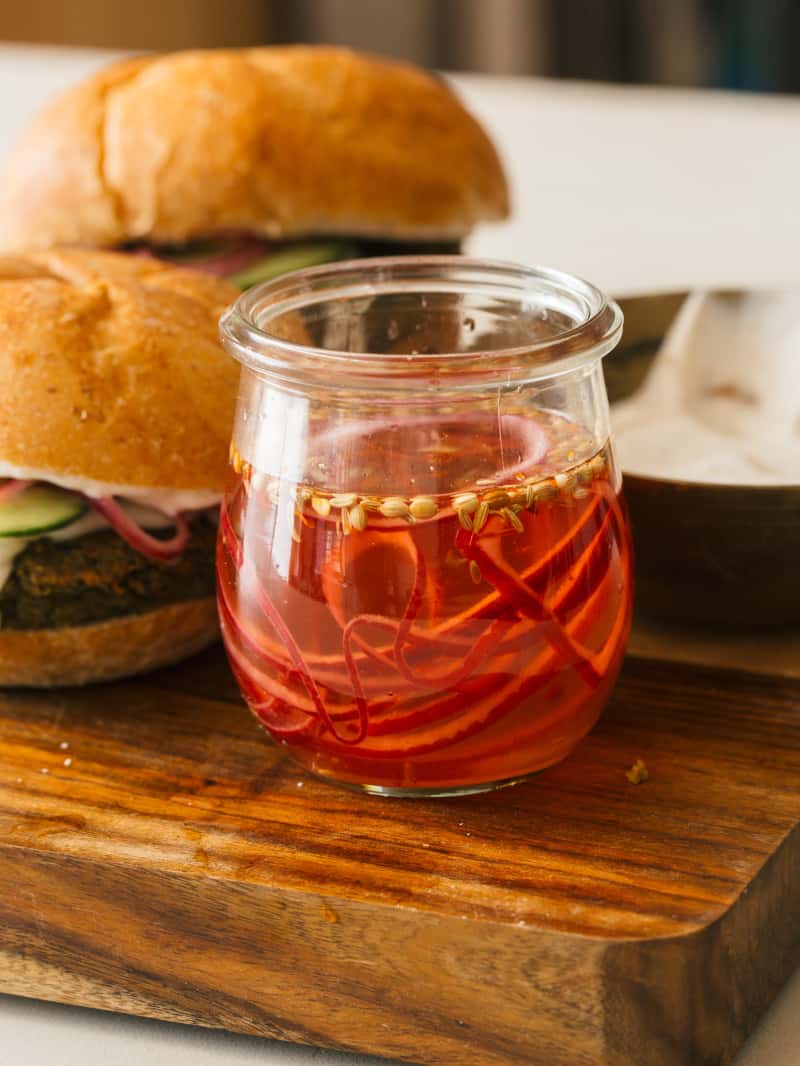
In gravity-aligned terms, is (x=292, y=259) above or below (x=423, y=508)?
below

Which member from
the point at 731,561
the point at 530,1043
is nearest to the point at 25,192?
the point at 731,561

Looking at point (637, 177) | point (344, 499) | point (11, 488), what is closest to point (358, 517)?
point (344, 499)

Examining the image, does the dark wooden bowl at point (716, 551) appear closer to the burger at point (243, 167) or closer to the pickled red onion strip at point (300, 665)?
the pickled red onion strip at point (300, 665)

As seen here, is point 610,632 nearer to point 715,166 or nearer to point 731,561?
point 731,561

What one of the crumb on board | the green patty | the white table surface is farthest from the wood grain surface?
the white table surface

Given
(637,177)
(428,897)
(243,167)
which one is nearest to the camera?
(428,897)

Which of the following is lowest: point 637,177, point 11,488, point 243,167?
point 637,177

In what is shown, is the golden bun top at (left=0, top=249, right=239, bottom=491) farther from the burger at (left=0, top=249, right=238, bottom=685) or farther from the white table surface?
the white table surface

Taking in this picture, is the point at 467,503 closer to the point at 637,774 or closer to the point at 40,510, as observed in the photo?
the point at 637,774
